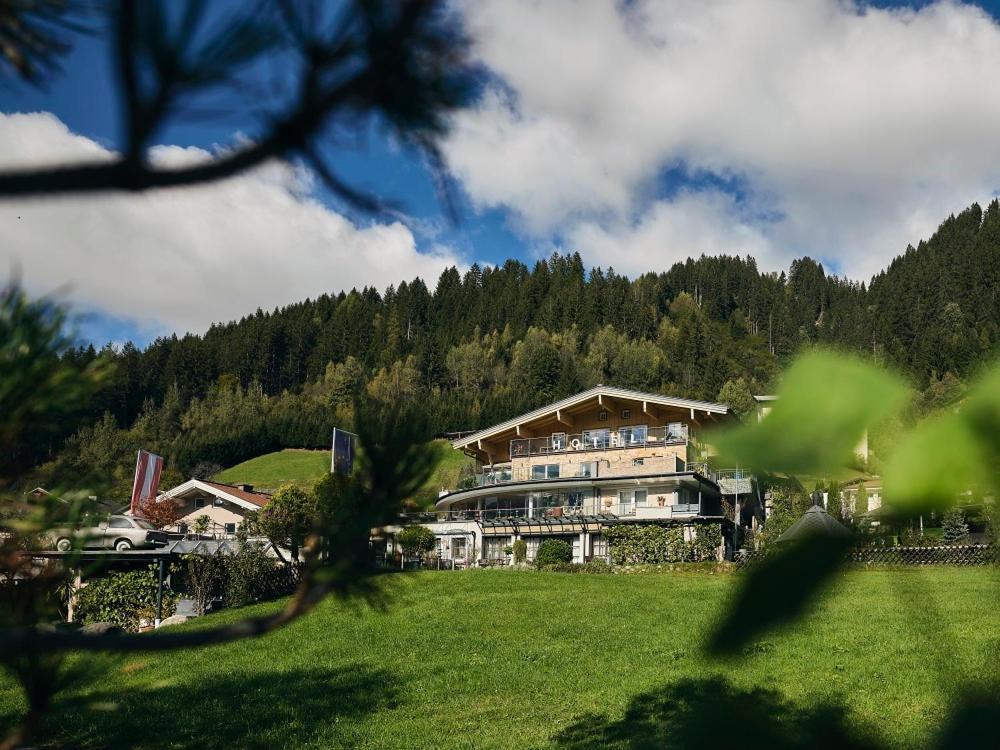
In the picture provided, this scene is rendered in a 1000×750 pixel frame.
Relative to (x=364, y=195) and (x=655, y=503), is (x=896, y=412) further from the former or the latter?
(x=655, y=503)

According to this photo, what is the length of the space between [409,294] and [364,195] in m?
107

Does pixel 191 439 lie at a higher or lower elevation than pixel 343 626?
higher

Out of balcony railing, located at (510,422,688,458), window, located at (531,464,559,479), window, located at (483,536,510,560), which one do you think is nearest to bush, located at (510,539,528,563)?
window, located at (483,536,510,560)

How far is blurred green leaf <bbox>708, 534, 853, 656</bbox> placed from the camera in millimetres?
309

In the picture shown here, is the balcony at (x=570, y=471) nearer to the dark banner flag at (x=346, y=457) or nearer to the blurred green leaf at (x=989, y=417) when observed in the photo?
the dark banner flag at (x=346, y=457)

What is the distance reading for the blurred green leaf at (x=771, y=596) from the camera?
31 cm

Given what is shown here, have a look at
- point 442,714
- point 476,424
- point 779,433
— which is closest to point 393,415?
point 779,433

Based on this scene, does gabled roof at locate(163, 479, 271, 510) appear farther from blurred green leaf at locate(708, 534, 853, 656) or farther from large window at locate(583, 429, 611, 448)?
blurred green leaf at locate(708, 534, 853, 656)

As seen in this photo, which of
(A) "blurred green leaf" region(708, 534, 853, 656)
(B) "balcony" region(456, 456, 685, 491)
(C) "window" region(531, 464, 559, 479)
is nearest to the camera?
(A) "blurred green leaf" region(708, 534, 853, 656)

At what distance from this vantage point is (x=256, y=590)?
1933 centimetres

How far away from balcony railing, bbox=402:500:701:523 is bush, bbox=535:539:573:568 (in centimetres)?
284

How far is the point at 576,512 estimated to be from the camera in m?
29.0

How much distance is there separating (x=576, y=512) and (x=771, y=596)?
29274mm

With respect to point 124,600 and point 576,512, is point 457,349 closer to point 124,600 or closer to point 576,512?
point 576,512
